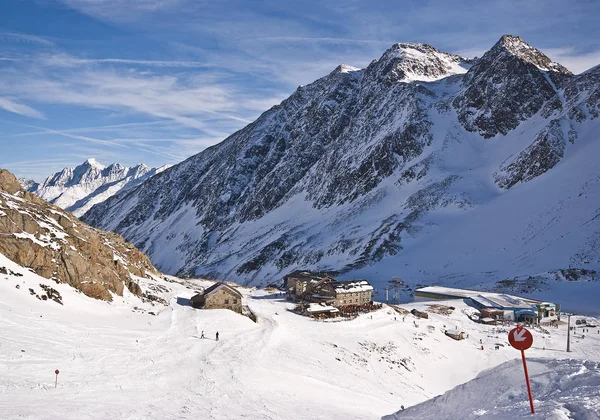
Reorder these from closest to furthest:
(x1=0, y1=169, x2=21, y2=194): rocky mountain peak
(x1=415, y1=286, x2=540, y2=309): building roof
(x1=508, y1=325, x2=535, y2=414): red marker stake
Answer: (x1=508, y1=325, x2=535, y2=414): red marker stake → (x1=0, y1=169, x2=21, y2=194): rocky mountain peak → (x1=415, y1=286, x2=540, y2=309): building roof

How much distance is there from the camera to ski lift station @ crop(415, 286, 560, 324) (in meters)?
66.4

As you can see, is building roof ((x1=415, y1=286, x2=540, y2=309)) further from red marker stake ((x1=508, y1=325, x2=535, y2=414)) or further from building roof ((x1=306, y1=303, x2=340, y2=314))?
red marker stake ((x1=508, y1=325, x2=535, y2=414))

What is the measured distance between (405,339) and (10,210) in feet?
122

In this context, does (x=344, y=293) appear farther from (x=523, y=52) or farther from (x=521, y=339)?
(x=523, y=52)

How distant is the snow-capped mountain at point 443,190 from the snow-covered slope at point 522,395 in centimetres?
7715

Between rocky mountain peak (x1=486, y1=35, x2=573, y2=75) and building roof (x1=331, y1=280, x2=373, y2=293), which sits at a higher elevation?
rocky mountain peak (x1=486, y1=35, x2=573, y2=75)

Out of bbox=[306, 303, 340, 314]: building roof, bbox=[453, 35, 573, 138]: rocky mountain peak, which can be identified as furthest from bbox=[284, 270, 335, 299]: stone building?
bbox=[453, 35, 573, 138]: rocky mountain peak

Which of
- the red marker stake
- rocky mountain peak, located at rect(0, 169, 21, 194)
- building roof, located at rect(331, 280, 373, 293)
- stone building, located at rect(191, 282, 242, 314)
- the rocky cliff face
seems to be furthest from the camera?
building roof, located at rect(331, 280, 373, 293)

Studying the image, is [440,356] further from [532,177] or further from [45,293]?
[532,177]

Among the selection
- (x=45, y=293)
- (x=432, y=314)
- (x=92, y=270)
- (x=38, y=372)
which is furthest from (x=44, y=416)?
(x=432, y=314)

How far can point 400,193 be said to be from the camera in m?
136

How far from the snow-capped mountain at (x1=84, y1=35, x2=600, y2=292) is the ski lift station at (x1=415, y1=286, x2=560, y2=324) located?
12.3m

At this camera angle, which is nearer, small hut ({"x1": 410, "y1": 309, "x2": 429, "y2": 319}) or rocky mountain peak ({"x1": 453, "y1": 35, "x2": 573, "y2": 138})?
small hut ({"x1": 410, "y1": 309, "x2": 429, "y2": 319})

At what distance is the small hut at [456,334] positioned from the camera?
2094 inches
